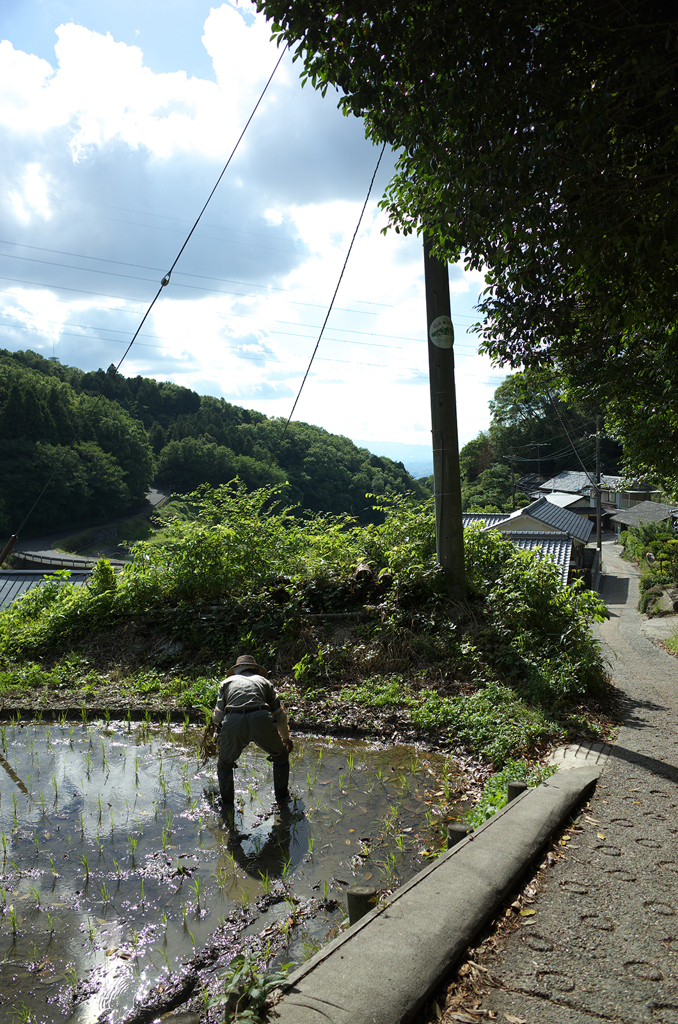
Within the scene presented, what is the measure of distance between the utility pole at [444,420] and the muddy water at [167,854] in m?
3.32

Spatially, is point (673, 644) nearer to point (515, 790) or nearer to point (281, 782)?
point (515, 790)

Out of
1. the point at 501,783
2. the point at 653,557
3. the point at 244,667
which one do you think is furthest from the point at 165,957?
the point at 653,557

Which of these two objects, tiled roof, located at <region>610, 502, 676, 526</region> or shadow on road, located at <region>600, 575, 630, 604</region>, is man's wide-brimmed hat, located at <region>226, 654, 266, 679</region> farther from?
tiled roof, located at <region>610, 502, 676, 526</region>

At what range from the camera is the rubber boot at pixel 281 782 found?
4.96 m

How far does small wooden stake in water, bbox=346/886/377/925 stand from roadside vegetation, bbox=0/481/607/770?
114 inches

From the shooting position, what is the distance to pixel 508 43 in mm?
3506

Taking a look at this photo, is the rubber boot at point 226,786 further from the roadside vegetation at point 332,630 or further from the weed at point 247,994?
the weed at point 247,994

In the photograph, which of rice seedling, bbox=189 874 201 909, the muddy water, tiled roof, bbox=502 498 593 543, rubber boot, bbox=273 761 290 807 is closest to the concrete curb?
the muddy water

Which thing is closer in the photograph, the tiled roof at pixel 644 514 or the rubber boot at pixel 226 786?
the rubber boot at pixel 226 786

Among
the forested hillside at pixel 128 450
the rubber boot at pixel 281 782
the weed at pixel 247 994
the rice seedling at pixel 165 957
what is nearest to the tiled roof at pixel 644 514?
the forested hillside at pixel 128 450

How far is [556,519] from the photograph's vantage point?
34.8m

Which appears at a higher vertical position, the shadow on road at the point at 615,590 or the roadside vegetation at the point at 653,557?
the roadside vegetation at the point at 653,557

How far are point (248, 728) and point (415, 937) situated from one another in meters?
2.33

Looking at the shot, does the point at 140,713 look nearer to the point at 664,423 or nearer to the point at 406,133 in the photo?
the point at 406,133
